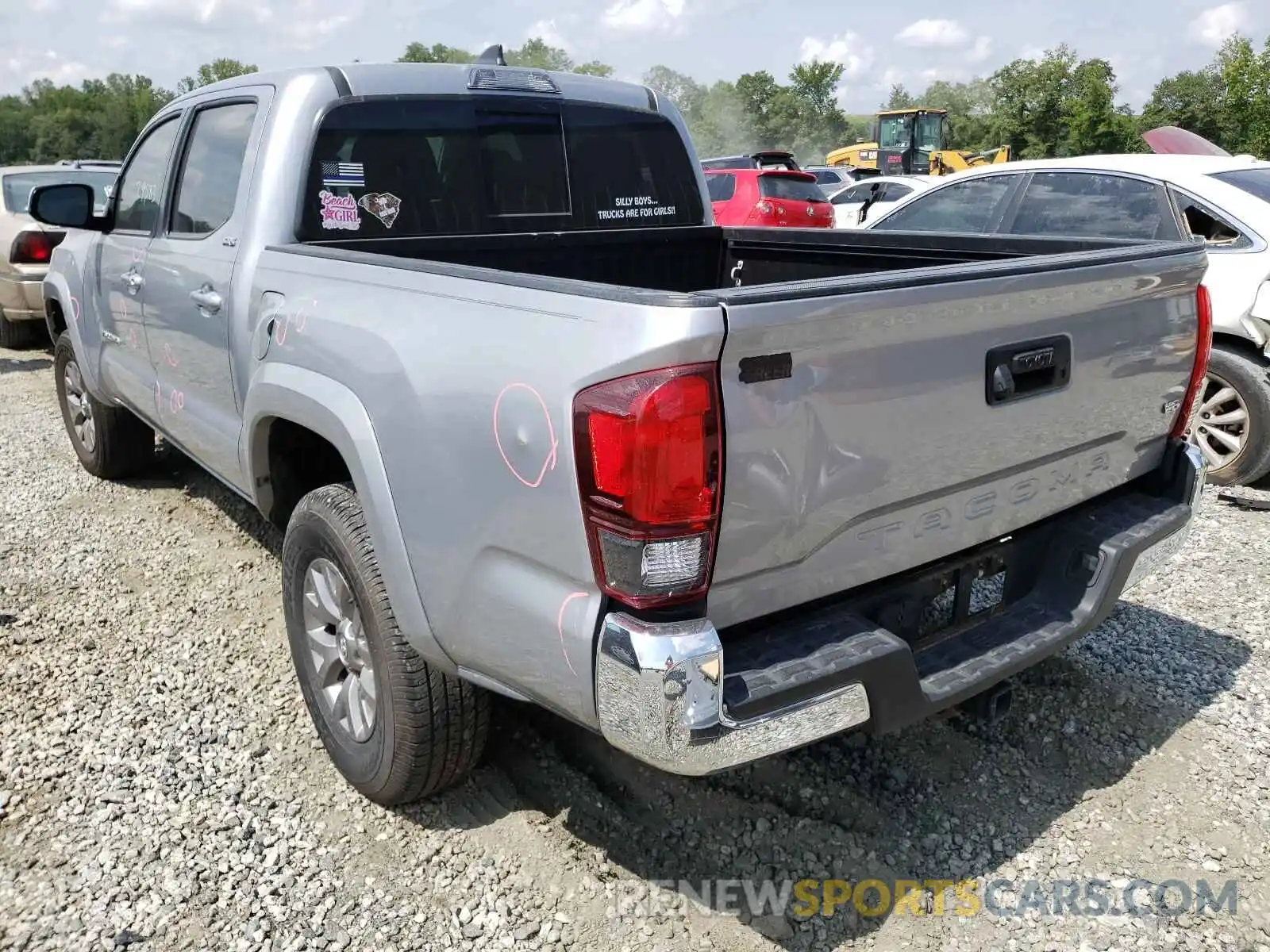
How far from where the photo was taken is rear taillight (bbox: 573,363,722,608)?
5.93ft

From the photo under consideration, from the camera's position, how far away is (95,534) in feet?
15.9

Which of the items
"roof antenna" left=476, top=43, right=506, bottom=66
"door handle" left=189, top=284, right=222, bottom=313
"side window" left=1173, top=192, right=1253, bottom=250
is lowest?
"side window" left=1173, top=192, right=1253, bottom=250

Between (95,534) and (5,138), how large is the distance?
9227 cm

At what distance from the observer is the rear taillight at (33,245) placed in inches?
341

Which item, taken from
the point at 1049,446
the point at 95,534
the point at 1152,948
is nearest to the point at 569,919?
the point at 1152,948

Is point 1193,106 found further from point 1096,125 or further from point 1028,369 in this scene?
point 1028,369

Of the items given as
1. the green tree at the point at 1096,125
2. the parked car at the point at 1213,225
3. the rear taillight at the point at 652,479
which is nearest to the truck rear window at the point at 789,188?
the parked car at the point at 1213,225

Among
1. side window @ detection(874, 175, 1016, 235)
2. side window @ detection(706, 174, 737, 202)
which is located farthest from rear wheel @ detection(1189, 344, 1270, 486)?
side window @ detection(706, 174, 737, 202)

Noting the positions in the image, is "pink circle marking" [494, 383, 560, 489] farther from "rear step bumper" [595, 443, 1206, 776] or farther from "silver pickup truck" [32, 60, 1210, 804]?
"rear step bumper" [595, 443, 1206, 776]

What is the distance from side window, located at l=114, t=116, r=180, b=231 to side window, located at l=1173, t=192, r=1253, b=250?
5028 millimetres

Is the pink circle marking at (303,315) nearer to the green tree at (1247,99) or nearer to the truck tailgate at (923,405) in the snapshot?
the truck tailgate at (923,405)

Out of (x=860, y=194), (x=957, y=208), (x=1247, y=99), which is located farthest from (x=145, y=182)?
(x=1247, y=99)

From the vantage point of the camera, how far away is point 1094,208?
18.6ft

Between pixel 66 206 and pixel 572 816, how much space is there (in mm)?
3479
